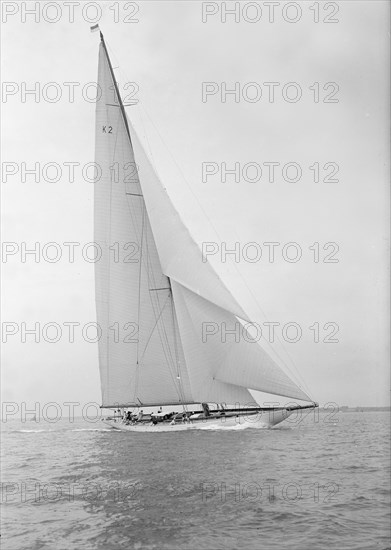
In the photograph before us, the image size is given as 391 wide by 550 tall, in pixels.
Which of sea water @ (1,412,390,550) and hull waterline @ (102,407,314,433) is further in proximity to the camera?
hull waterline @ (102,407,314,433)

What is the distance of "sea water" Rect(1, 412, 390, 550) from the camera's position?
8977mm

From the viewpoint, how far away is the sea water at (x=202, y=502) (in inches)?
353

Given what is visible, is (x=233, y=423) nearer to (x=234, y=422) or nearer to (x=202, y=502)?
(x=234, y=422)

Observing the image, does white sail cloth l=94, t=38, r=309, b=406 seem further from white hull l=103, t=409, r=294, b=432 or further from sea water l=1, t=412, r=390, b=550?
sea water l=1, t=412, r=390, b=550

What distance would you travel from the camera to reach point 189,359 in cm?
3169

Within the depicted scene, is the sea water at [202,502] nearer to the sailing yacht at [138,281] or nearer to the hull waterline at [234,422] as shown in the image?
the hull waterline at [234,422]

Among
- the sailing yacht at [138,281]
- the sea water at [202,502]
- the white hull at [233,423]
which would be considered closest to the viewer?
the sea water at [202,502]

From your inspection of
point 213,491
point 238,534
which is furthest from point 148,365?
point 238,534

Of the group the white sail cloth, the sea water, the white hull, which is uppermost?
the white sail cloth

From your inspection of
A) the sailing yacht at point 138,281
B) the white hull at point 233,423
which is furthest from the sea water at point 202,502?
the sailing yacht at point 138,281

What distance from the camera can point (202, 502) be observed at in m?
11.3

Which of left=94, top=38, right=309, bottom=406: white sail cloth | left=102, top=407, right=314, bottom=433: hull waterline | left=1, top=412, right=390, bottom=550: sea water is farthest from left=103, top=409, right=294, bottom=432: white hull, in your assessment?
left=1, top=412, right=390, bottom=550: sea water

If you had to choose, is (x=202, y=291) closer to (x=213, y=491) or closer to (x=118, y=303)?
(x=118, y=303)

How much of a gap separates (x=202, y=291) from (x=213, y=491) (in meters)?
19.1
